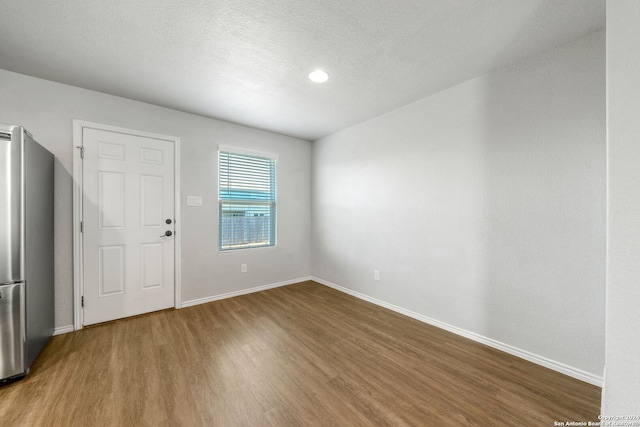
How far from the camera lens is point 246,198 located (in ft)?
12.0

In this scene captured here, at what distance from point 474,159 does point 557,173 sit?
0.61m

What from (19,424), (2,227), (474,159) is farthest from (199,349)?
(474,159)

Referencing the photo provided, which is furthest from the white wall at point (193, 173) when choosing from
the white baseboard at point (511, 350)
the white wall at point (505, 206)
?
the white baseboard at point (511, 350)

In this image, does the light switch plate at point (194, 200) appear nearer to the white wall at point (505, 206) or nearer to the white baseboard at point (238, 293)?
the white baseboard at point (238, 293)

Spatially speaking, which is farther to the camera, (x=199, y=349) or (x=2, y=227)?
(x=199, y=349)

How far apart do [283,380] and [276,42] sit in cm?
251

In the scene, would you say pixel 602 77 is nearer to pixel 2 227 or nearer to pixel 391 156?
pixel 391 156

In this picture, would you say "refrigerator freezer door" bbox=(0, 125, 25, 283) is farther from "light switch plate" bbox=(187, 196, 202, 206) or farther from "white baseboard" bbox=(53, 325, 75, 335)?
"light switch plate" bbox=(187, 196, 202, 206)

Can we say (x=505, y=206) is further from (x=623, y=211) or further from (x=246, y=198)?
(x=246, y=198)

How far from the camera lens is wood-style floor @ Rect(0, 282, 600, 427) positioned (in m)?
1.44

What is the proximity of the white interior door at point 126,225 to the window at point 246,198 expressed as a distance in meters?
0.65

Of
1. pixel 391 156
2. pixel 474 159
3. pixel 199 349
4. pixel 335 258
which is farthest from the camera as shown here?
pixel 335 258

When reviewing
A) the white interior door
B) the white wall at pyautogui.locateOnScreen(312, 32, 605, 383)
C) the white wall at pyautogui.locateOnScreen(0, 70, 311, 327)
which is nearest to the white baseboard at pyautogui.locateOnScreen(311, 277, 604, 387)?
the white wall at pyautogui.locateOnScreen(312, 32, 605, 383)

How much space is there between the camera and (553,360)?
1876mm
